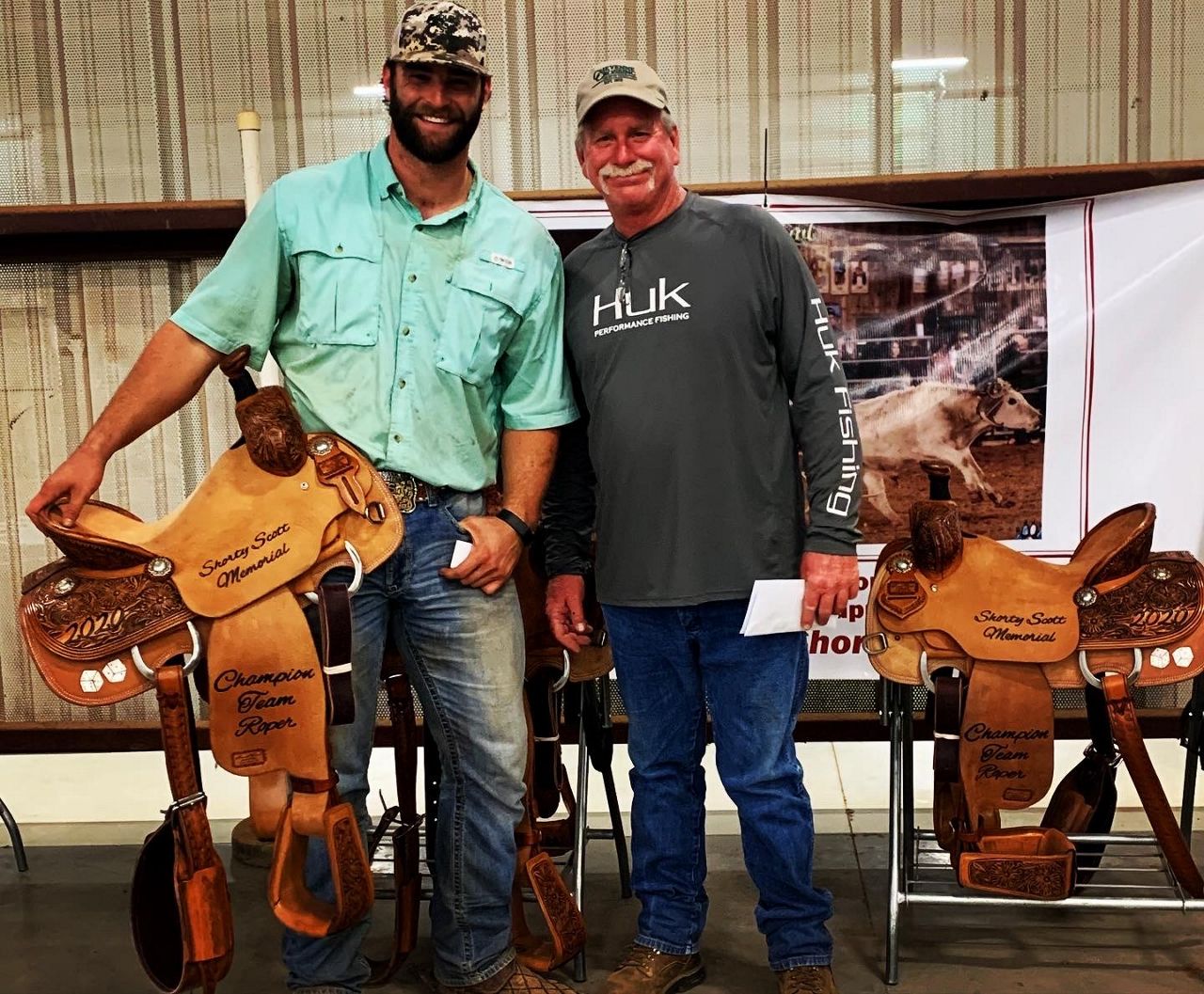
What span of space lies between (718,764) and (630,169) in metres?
1.16

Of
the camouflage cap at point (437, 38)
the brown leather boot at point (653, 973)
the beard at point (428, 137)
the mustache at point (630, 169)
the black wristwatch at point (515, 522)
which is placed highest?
the camouflage cap at point (437, 38)

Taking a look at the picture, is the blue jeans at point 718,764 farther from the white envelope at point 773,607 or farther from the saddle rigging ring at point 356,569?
the saddle rigging ring at point 356,569

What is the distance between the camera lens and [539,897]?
2346 mm

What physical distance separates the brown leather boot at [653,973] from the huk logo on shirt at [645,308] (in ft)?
4.09

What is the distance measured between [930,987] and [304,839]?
1.29 meters

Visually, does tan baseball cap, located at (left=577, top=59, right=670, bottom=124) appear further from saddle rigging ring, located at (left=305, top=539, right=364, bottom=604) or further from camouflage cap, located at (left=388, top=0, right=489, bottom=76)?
saddle rigging ring, located at (left=305, top=539, right=364, bottom=604)

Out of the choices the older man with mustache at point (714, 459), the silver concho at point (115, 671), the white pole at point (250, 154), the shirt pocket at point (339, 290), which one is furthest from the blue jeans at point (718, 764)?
the white pole at point (250, 154)

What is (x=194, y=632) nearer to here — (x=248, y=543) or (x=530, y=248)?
(x=248, y=543)

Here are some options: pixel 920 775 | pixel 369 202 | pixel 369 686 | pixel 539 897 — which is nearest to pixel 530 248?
pixel 369 202

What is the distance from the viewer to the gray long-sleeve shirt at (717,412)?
7.04 ft

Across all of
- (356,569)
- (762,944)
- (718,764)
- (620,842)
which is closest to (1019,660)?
(718,764)

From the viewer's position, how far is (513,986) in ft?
7.48

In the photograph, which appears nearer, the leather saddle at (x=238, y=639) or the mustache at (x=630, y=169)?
the leather saddle at (x=238, y=639)

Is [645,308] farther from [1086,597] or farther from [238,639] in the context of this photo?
[1086,597]
